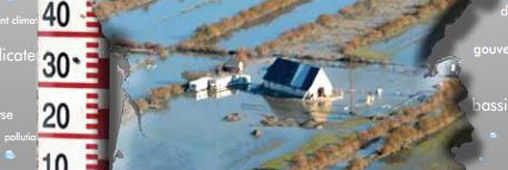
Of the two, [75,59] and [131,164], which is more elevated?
[75,59]

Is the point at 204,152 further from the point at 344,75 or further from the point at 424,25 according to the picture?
the point at 424,25

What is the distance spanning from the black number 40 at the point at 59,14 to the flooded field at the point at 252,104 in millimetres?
66

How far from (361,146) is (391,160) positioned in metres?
0.04

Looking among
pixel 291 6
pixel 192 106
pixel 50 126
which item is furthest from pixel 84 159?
pixel 291 6

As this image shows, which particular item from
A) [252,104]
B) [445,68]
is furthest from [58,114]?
[445,68]

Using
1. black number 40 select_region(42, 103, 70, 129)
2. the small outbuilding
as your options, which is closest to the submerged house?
the small outbuilding

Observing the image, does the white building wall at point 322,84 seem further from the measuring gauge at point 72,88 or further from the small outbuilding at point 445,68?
the measuring gauge at point 72,88

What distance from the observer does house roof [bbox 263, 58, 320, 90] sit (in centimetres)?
97

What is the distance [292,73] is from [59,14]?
0.30 metres

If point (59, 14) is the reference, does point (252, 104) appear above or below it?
below

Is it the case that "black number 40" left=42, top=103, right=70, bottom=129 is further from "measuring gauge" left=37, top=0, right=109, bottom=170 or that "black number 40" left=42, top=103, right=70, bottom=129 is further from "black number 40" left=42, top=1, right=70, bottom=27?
"black number 40" left=42, top=1, right=70, bottom=27

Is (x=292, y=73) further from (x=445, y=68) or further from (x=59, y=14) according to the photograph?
(x=59, y=14)

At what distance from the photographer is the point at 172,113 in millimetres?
997

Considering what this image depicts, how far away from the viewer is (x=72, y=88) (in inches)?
41.3
